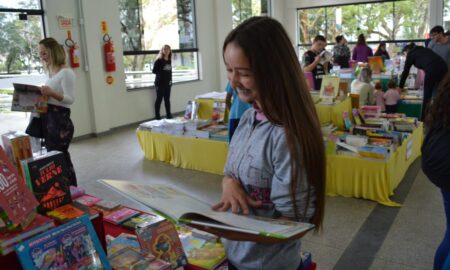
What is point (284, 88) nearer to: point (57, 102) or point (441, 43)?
point (57, 102)

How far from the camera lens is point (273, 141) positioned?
39.1 inches

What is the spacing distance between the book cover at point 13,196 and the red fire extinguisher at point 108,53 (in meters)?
5.73

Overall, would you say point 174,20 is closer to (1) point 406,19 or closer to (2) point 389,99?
(2) point 389,99

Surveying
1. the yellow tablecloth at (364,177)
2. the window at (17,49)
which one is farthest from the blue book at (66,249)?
the window at (17,49)

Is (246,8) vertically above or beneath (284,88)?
above

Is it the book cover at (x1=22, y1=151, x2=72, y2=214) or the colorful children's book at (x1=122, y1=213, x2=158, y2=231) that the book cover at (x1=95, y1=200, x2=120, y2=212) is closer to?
the colorful children's book at (x1=122, y1=213, x2=158, y2=231)

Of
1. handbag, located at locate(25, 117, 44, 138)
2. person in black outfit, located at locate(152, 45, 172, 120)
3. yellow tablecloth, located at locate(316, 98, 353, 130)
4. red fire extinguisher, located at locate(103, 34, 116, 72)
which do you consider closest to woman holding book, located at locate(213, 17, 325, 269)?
handbag, located at locate(25, 117, 44, 138)

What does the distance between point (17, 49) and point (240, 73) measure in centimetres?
562

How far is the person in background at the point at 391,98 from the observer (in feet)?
19.3

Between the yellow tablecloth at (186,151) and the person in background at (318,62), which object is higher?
the person in background at (318,62)

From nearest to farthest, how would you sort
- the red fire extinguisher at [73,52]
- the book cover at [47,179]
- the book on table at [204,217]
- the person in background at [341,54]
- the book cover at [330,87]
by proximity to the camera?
the book on table at [204,217]
the book cover at [47,179]
the book cover at [330,87]
the red fire extinguisher at [73,52]
the person in background at [341,54]

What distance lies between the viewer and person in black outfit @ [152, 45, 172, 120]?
23.8 ft

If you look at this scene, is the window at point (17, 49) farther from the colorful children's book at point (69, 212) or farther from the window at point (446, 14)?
the window at point (446, 14)

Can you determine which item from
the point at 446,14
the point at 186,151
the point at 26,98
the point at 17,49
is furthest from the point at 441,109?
the point at 446,14
